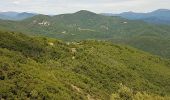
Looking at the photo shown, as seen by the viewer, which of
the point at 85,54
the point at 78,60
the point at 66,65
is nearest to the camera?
the point at 66,65

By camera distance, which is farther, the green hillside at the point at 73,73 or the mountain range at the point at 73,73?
the green hillside at the point at 73,73

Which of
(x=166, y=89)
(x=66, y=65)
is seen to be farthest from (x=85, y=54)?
(x=166, y=89)

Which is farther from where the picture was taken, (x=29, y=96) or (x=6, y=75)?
(x=6, y=75)

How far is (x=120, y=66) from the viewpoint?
164m

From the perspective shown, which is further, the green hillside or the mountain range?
the green hillside

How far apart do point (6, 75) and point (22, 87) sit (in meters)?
7.09

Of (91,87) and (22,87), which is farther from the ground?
(22,87)

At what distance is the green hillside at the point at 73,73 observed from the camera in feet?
289

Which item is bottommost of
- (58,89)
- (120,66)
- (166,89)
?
(166,89)

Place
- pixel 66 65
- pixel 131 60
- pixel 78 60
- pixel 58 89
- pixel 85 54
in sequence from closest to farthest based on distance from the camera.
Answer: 1. pixel 58 89
2. pixel 66 65
3. pixel 78 60
4. pixel 85 54
5. pixel 131 60

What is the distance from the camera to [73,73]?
127812mm

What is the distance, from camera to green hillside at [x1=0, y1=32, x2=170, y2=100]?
88.2 meters

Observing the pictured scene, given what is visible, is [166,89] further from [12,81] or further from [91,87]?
[12,81]

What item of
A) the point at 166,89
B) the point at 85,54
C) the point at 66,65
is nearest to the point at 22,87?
the point at 66,65
